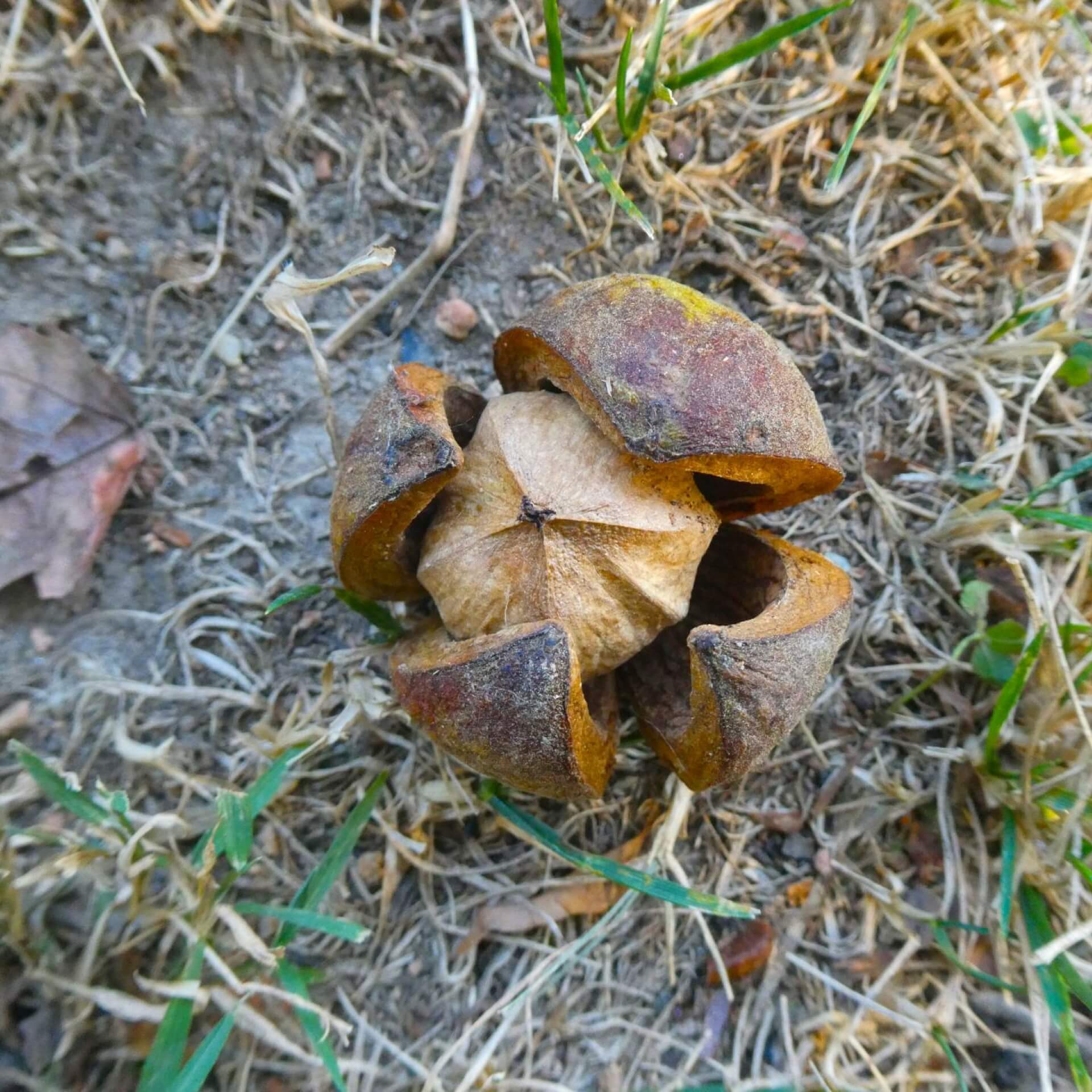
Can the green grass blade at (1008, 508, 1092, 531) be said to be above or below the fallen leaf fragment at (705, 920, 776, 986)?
above

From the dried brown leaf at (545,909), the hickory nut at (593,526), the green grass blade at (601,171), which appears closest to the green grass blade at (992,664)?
the hickory nut at (593,526)

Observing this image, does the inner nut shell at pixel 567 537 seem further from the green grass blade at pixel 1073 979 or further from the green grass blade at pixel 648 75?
the green grass blade at pixel 1073 979

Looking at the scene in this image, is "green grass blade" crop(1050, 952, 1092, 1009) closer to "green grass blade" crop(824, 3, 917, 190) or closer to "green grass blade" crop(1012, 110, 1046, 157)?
"green grass blade" crop(824, 3, 917, 190)

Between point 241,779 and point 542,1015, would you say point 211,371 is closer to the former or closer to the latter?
point 241,779

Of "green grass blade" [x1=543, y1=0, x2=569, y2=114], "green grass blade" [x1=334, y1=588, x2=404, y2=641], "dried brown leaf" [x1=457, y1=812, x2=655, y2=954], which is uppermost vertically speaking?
"green grass blade" [x1=543, y1=0, x2=569, y2=114]

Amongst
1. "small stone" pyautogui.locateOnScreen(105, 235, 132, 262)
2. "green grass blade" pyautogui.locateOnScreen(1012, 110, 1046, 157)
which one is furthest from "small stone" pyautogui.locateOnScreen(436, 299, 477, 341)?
"green grass blade" pyautogui.locateOnScreen(1012, 110, 1046, 157)

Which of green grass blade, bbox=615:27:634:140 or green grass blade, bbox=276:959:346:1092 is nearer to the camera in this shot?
green grass blade, bbox=276:959:346:1092

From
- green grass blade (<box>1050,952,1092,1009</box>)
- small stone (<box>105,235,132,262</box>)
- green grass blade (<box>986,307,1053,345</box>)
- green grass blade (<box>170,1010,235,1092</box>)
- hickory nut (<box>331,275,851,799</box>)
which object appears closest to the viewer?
hickory nut (<box>331,275,851,799</box>)
